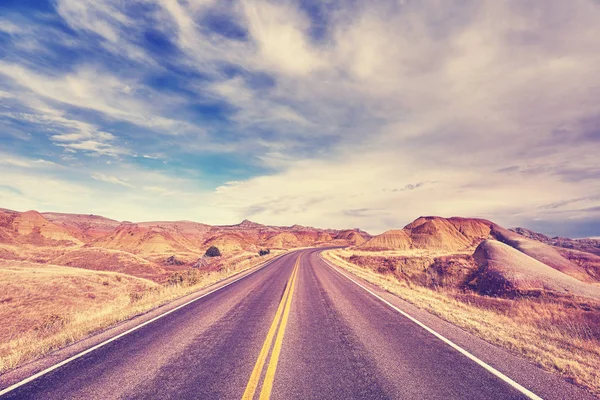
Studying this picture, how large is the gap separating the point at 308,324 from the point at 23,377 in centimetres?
591

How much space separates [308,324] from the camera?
7832 mm

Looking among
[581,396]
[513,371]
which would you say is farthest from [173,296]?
[581,396]

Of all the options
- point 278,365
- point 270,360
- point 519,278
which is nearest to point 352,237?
point 519,278

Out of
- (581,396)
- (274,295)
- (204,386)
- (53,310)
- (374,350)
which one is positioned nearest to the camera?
(581,396)

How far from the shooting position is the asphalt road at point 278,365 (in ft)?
13.7

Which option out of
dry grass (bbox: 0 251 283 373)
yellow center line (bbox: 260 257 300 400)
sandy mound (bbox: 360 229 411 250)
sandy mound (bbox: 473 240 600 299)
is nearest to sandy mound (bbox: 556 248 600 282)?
sandy mound (bbox: 473 240 600 299)

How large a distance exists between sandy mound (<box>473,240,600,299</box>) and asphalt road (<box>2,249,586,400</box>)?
713 inches

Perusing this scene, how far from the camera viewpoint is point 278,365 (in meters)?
5.04

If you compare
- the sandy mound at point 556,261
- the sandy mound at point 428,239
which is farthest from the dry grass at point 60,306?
the sandy mound at point 428,239

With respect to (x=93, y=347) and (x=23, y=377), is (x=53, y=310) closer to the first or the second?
(x=93, y=347)

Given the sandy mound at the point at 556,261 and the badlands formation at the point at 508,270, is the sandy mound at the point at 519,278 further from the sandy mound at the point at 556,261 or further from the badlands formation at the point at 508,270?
the sandy mound at the point at 556,261

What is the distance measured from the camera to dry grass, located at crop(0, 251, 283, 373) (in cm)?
743

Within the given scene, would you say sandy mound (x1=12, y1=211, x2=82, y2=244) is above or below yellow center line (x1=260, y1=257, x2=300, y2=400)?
above

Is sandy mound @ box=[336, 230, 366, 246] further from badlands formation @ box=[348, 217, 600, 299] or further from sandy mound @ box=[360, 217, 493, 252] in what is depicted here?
badlands formation @ box=[348, 217, 600, 299]
